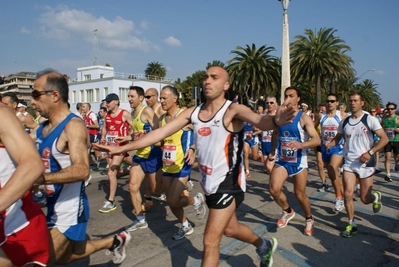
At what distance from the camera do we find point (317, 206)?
703cm

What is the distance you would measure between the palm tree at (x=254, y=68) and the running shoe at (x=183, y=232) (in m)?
39.7

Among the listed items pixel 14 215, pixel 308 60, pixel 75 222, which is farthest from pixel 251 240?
pixel 308 60

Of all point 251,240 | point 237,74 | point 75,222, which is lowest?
point 251,240

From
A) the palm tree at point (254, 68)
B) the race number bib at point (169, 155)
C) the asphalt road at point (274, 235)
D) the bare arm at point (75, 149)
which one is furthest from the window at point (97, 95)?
the bare arm at point (75, 149)

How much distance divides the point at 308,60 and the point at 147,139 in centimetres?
3852

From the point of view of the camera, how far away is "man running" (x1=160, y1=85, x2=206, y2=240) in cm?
515

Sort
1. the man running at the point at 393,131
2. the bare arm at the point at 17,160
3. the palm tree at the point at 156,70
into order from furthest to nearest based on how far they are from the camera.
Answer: the palm tree at the point at 156,70 < the man running at the point at 393,131 < the bare arm at the point at 17,160

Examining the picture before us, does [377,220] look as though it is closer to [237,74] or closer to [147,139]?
[147,139]

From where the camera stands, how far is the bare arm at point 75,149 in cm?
267

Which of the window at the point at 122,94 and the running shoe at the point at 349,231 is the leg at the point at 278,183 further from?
the window at the point at 122,94

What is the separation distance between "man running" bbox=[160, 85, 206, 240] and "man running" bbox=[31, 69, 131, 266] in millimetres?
2131

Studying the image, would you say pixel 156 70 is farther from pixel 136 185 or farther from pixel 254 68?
pixel 136 185

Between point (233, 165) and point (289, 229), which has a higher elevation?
point (233, 165)

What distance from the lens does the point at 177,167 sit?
18.0 feet
